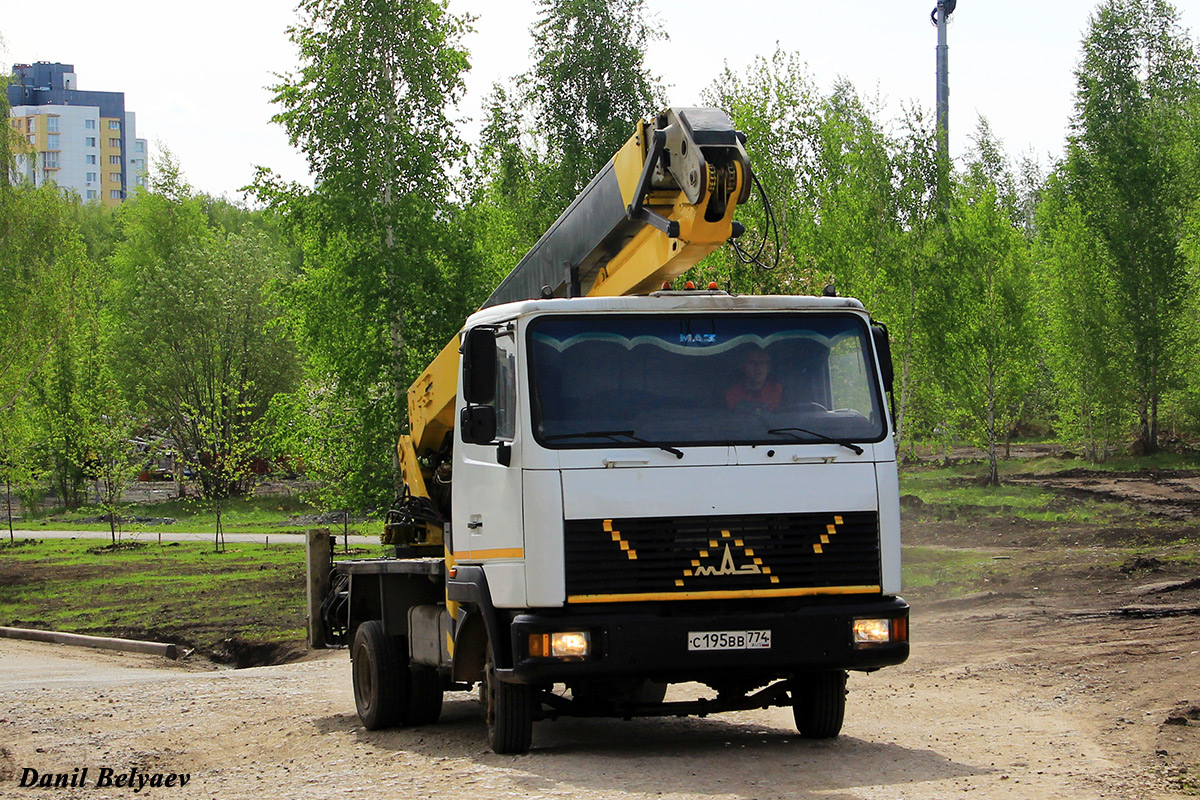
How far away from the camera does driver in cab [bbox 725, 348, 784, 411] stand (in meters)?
7.82

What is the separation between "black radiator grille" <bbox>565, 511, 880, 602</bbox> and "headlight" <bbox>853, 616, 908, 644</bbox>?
0.65 ft

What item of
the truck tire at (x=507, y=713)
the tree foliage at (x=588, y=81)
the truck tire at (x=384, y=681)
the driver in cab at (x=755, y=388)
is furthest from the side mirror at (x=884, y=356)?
the tree foliage at (x=588, y=81)

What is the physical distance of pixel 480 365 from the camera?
26.0 ft

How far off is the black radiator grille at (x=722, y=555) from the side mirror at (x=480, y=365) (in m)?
1.06

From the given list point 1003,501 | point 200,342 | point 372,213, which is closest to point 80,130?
point 200,342

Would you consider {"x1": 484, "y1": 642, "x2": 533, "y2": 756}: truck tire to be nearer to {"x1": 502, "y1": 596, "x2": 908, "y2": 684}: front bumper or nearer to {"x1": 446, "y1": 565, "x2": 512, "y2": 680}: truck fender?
{"x1": 446, "y1": 565, "x2": 512, "y2": 680}: truck fender

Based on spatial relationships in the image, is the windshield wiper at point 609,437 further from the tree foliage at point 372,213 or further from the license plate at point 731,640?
the tree foliage at point 372,213

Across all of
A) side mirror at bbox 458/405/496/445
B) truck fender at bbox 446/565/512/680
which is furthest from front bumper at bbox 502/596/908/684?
side mirror at bbox 458/405/496/445

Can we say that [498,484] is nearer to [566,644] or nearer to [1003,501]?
[566,644]

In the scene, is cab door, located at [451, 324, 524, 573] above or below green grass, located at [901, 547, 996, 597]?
above

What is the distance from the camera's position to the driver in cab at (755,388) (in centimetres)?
782

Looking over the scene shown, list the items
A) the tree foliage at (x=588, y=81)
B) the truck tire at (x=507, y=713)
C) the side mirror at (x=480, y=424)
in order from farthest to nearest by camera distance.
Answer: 1. the tree foliage at (x=588, y=81)
2. the truck tire at (x=507, y=713)
3. the side mirror at (x=480, y=424)

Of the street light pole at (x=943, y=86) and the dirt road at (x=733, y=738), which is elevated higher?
the street light pole at (x=943, y=86)

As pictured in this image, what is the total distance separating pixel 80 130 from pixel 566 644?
155 meters
